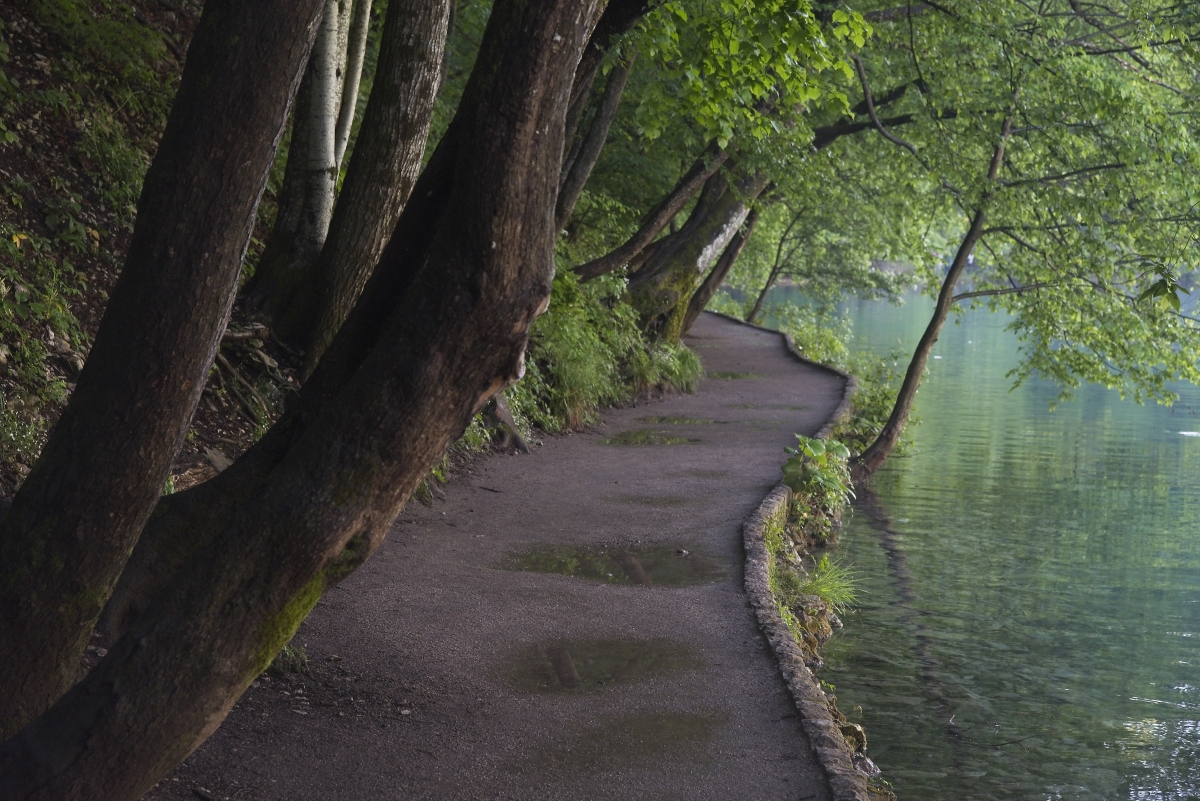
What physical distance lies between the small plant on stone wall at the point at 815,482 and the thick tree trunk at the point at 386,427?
24.9ft

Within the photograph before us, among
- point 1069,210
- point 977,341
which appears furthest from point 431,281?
point 977,341

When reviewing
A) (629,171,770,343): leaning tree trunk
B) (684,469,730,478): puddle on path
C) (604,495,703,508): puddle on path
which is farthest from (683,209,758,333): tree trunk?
(604,495,703,508): puddle on path

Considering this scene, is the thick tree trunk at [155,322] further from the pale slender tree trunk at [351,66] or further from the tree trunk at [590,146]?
the tree trunk at [590,146]

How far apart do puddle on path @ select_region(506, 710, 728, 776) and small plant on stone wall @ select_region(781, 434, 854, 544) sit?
574cm

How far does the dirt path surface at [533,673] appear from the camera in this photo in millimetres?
4375

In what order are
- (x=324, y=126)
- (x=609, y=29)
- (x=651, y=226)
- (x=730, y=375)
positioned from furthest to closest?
(x=730, y=375)
(x=651, y=226)
(x=324, y=126)
(x=609, y=29)

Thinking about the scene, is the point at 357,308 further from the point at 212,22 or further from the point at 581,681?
the point at 581,681

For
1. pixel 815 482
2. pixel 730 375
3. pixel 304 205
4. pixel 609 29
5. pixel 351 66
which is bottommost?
pixel 730 375

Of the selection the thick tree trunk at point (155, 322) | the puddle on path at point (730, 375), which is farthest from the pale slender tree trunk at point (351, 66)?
the puddle on path at point (730, 375)

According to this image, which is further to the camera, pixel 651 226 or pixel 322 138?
pixel 651 226

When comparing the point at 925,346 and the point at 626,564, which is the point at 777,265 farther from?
the point at 626,564

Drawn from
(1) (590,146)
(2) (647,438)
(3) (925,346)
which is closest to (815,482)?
(2) (647,438)

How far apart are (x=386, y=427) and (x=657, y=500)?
6.65m

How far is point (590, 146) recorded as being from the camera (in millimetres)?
13164
